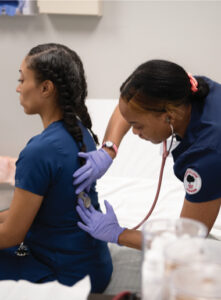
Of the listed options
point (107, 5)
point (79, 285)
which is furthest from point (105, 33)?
point (79, 285)

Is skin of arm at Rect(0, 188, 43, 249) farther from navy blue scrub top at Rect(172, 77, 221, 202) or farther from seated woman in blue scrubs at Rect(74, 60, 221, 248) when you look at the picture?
navy blue scrub top at Rect(172, 77, 221, 202)

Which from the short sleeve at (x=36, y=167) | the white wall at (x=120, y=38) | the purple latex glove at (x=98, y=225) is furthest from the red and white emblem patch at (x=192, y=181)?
the white wall at (x=120, y=38)

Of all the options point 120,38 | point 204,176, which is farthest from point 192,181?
point 120,38

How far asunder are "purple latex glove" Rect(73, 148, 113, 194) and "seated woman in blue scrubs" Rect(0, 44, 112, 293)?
0.02m

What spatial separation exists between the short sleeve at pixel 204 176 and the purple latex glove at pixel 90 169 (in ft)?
1.06

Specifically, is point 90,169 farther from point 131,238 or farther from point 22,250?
point 22,250

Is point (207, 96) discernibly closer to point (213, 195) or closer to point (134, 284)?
point (213, 195)

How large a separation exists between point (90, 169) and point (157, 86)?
364mm

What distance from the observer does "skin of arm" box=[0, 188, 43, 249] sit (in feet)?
4.23

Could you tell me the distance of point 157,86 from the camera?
4.00 feet

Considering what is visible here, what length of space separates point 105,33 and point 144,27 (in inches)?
10.4

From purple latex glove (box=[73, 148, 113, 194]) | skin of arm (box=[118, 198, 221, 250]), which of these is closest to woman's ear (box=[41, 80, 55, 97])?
purple latex glove (box=[73, 148, 113, 194])

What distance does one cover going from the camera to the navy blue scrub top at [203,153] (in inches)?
49.0

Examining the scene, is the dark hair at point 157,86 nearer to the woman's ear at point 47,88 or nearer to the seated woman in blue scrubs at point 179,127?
the seated woman in blue scrubs at point 179,127
